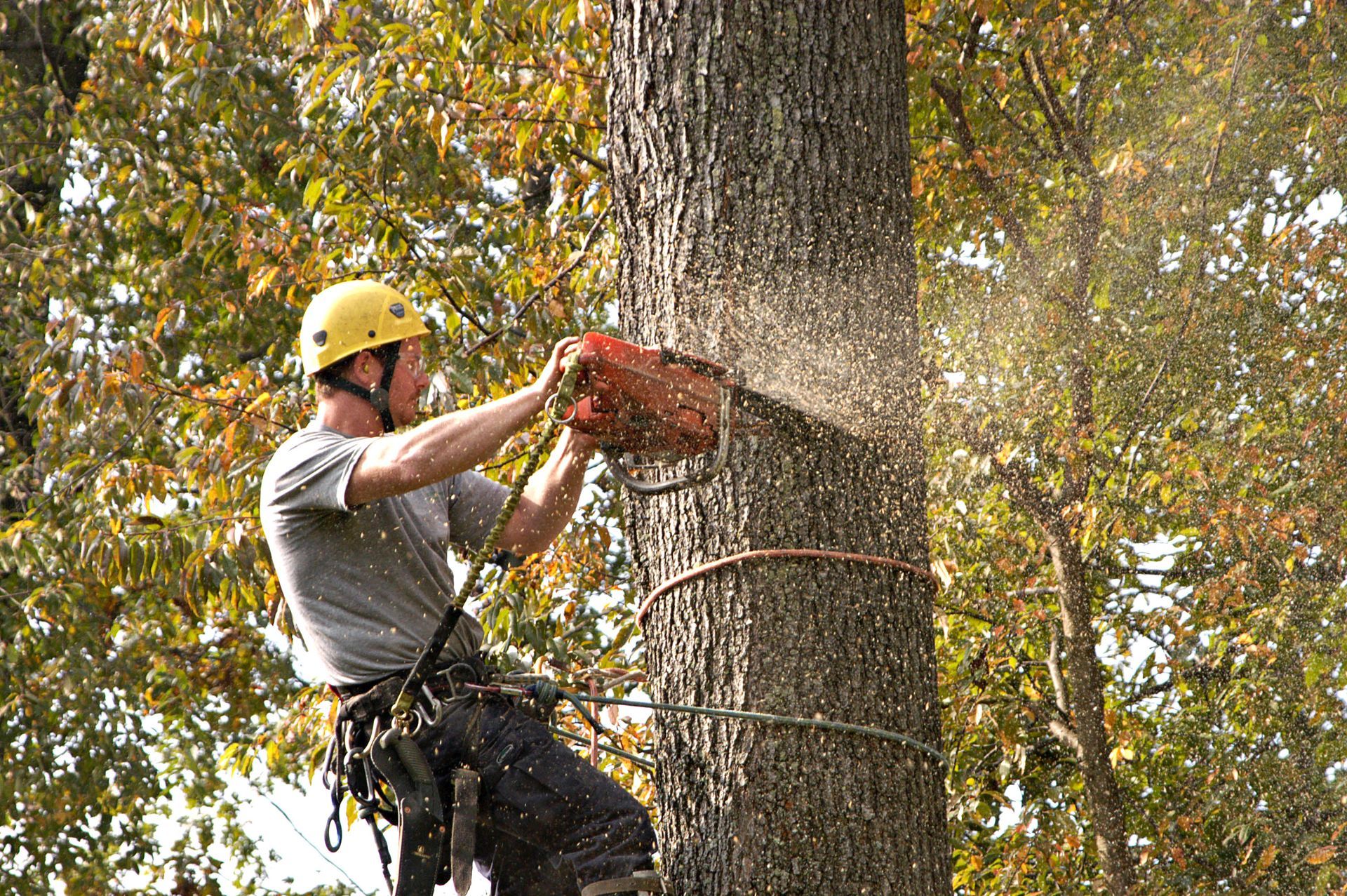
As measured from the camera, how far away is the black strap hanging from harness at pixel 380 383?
266cm

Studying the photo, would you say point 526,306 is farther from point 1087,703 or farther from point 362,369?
point 1087,703

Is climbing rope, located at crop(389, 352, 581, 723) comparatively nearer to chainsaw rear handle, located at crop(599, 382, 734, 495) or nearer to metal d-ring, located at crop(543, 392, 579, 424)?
metal d-ring, located at crop(543, 392, 579, 424)

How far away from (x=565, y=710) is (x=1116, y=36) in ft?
15.2

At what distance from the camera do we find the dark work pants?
2.32 m

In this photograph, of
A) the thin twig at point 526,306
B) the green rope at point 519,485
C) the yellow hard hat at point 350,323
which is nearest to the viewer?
the green rope at point 519,485

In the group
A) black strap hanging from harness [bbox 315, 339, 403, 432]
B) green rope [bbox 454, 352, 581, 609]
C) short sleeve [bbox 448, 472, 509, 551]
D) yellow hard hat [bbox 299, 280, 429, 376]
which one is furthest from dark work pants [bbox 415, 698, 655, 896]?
yellow hard hat [bbox 299, 280, 429, 376]

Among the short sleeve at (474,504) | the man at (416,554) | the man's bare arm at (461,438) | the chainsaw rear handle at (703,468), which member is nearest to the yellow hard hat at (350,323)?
the man at (416,554)

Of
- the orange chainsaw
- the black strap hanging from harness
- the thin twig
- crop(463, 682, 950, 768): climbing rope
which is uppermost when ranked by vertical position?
the thin twig

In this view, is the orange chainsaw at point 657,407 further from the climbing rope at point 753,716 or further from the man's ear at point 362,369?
the man's ear at point 362,369

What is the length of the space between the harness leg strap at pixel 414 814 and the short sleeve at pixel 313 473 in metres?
0.46

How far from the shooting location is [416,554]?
254cm

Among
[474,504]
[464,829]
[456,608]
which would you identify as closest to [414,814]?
[464,829]

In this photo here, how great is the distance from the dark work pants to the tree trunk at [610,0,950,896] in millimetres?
120

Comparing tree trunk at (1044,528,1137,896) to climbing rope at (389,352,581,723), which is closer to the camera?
climbing rope at (389,352,581,723)
